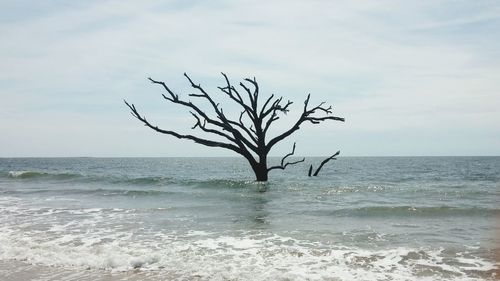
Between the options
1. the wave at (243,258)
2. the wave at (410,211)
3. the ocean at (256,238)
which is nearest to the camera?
the wave at (243,258)

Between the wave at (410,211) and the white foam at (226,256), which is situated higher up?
the wave at (410,211)

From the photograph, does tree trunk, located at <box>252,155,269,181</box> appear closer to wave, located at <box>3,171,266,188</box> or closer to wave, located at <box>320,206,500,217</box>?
wave, located at <box>3,171,266,188</box>

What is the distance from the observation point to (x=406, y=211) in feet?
39.9

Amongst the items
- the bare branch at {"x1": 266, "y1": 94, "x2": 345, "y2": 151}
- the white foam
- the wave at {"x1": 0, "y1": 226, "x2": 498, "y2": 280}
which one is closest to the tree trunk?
the bare branch at {"x1": 266, "y1": 94, "x2": 345, "y2": 151}

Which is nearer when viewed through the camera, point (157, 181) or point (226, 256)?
point (226, 256)

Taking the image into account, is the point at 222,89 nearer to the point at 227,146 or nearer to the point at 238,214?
the point at 227,146

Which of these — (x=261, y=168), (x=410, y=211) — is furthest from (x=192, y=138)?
(x=410, y=211)

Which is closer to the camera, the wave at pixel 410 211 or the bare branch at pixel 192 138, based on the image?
the wave at pixel 410 211

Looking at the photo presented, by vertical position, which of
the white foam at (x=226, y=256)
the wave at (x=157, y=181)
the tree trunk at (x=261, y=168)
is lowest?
the white foam at (x=226, y=256)

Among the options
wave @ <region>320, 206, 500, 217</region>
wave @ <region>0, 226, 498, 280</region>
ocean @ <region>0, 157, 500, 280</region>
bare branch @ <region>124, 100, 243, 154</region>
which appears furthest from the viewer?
bare branch @ <region>124, 100, 243, 154</region>

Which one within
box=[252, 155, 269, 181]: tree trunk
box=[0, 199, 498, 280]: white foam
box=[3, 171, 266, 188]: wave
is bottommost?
box=[0, 199, 498, 280]: white foam

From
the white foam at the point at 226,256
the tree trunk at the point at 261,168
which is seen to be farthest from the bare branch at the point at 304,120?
the white foam at the point at 226,256

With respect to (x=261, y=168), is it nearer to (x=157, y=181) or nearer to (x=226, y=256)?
(x=157, y=181)

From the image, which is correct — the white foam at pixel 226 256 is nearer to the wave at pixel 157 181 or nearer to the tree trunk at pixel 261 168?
the tree trunk at pixel 261 168
